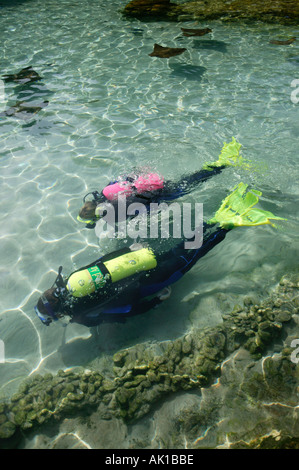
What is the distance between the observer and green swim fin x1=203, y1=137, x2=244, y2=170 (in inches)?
228

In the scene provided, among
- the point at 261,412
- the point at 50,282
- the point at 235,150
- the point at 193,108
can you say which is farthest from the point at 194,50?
the point at 261,412

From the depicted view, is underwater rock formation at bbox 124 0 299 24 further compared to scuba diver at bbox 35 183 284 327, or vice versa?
underwater rock formation at bbox 124 0 299 24

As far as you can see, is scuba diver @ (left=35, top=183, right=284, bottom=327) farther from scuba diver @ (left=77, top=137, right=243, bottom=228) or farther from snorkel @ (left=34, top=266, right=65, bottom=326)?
scuba diver @ (left=77, top=137, right=243, bottom=228)

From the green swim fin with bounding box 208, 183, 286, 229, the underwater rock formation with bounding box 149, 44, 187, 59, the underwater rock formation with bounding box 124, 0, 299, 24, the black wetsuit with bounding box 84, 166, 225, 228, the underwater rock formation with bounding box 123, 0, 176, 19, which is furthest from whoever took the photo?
the underwater rock formation with bounding box 123, 0, 176, 19

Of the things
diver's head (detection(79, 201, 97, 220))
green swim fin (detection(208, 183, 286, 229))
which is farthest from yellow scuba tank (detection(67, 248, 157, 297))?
green swim fin (detection(208, 183, 286, 229))

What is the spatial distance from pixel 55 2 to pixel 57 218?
14841 millimetres

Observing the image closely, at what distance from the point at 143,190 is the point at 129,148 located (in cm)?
219

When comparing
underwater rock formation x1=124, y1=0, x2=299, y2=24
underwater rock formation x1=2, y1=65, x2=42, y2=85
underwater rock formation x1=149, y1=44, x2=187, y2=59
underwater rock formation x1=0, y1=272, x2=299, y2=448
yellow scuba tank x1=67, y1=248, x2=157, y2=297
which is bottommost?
underwater rock formation x1=0, y1=272, x2=299, y2=448

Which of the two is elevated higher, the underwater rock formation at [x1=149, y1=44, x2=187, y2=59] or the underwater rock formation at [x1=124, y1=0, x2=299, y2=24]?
the underwater rock formation at [x1=124, y1=0, x2=299, y2=24]

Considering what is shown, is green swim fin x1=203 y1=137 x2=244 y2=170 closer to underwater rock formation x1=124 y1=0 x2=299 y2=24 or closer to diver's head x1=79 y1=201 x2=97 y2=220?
diver's head x1=79 y1=201 x2=97 y2=220

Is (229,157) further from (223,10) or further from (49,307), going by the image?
(223,10)

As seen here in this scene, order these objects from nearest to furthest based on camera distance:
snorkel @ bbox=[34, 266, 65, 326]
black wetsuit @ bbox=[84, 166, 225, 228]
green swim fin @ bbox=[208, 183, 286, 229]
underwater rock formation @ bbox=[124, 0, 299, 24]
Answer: snorkel @ bbox=[34, 266, 65, 326]
green swim fin @ bbox=[208, 183, 286, 229]
black wetsuit @ bbox=[84, 166, 225, 228]
underwater rock formation @ bbox=[124, 0, 299, 24]

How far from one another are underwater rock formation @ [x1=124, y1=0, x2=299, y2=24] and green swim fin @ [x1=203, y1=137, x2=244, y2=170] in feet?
27.5

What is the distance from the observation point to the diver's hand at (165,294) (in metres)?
4.08
